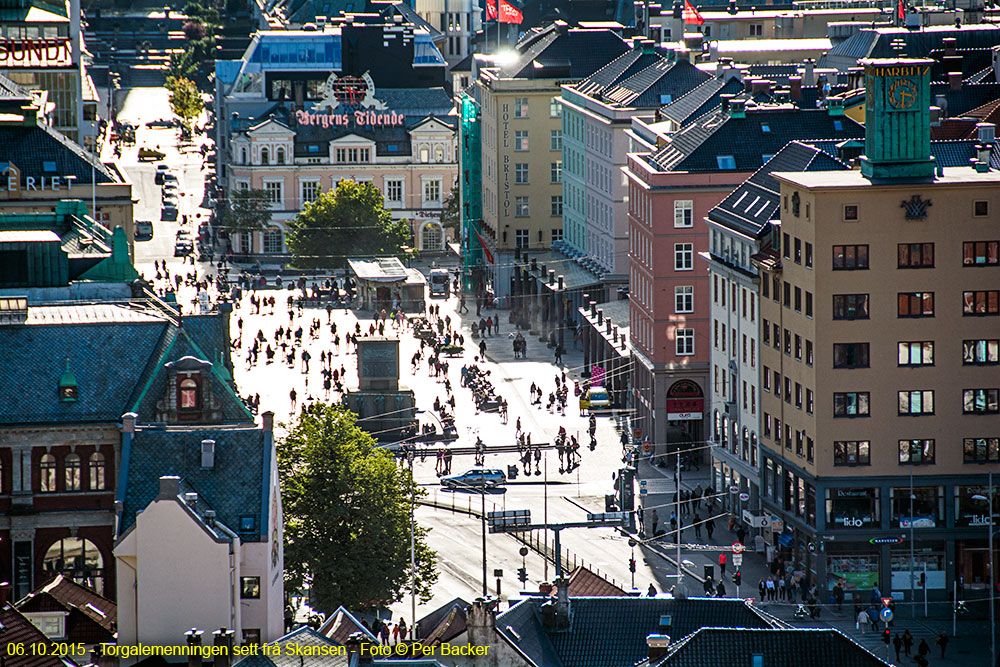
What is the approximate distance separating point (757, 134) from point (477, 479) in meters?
26.8

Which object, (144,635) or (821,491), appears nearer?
(144,635)

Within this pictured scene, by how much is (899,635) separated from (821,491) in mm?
11116

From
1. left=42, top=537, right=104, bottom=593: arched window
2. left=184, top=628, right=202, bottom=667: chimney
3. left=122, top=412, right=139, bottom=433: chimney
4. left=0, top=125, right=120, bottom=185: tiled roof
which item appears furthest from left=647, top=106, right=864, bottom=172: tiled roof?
left=184, top=628, right=202, bottom=667: chimney

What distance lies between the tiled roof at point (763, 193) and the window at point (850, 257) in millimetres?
9781

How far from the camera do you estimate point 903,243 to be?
12131 centimetres

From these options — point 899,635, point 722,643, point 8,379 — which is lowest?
point 899,635

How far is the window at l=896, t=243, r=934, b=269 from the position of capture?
398 ft

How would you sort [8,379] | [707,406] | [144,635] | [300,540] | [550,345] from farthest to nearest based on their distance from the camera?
[550,345] → [707,406] → [300,540] → [8,379] → [144,635]

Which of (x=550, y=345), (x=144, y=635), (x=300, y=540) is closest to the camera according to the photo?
(x=144, y=635)

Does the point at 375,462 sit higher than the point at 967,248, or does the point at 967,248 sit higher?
the point at 967,248

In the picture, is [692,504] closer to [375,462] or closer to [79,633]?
[375,462]

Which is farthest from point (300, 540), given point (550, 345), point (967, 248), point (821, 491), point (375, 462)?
point (550, 345)

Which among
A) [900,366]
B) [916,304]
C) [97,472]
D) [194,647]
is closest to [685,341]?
[900,366]

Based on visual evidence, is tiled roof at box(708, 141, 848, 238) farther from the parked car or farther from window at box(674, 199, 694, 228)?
the parked car
